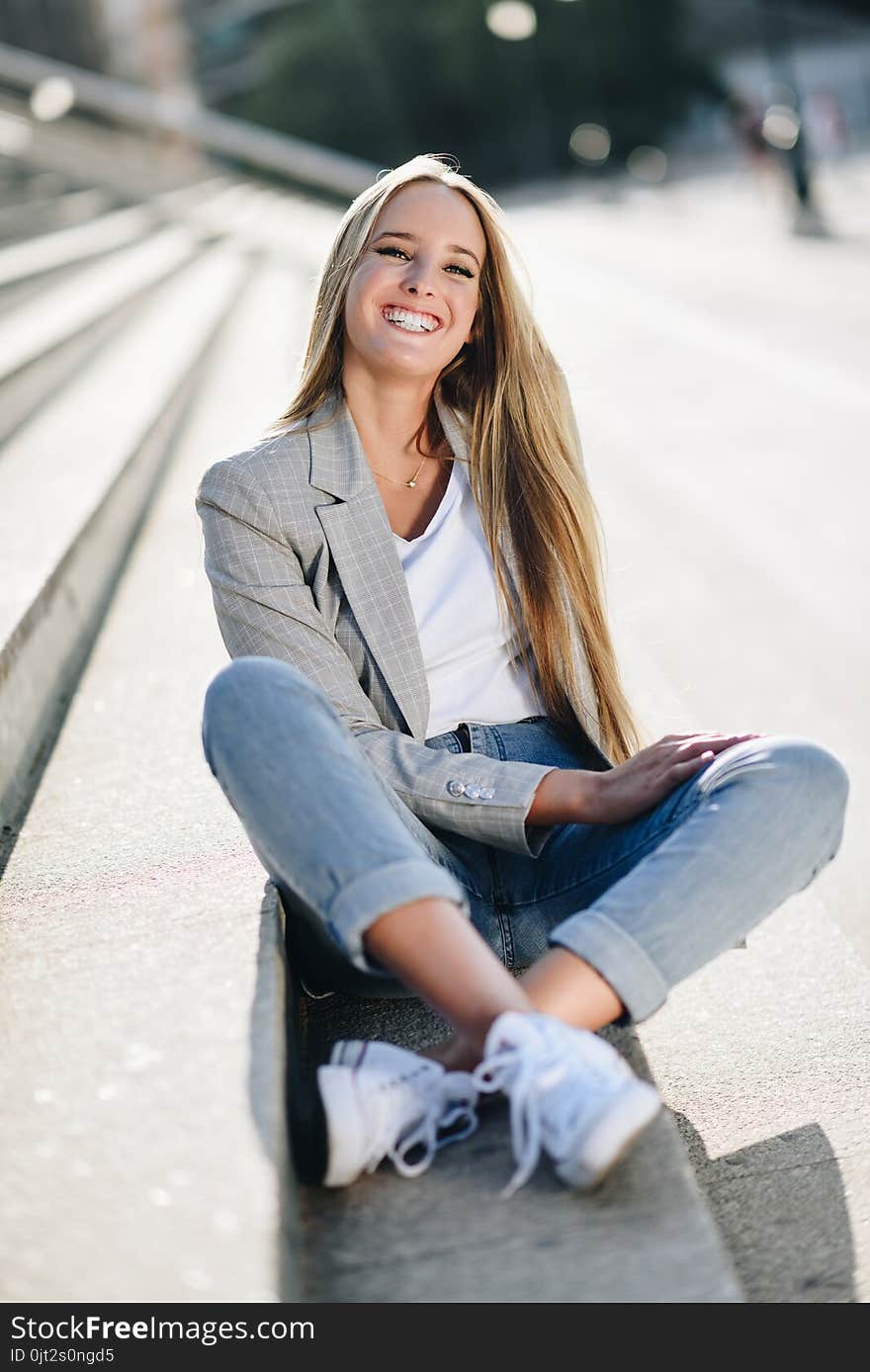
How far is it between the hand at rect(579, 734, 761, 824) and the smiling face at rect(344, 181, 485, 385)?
940mm

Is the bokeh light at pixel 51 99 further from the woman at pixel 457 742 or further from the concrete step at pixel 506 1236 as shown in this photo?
the concrete step at pixel 506 1236

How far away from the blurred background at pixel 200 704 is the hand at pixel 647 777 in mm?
561

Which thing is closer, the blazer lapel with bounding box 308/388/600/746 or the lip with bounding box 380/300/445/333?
the blazer lapel with bounding box 308/388/600/746

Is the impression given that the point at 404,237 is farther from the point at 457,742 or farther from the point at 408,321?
the point at 457,742

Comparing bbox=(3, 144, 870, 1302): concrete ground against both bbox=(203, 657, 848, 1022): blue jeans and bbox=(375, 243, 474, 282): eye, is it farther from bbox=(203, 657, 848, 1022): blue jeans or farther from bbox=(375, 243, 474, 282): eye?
bbox=(375, 243, 474, 282): eye

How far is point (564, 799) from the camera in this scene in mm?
2436

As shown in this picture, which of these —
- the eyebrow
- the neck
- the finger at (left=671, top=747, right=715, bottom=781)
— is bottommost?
the finger at (left=671, top=747, right=715, bottom=781)

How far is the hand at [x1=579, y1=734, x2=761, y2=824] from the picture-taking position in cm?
233

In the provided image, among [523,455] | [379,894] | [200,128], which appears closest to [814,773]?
[379,894]

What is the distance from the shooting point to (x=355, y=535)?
8.64ft

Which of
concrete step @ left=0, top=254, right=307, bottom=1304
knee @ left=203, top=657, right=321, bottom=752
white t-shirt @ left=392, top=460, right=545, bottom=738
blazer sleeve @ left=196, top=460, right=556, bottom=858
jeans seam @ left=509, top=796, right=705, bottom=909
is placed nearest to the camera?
concrete step @ left=0, top=254, right=307, bottom=1304

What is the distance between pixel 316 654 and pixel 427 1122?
882 mm

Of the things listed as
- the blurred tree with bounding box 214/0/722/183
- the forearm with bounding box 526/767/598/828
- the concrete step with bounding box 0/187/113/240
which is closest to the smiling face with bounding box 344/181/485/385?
the forearm with bounding box 526/767/598/828
